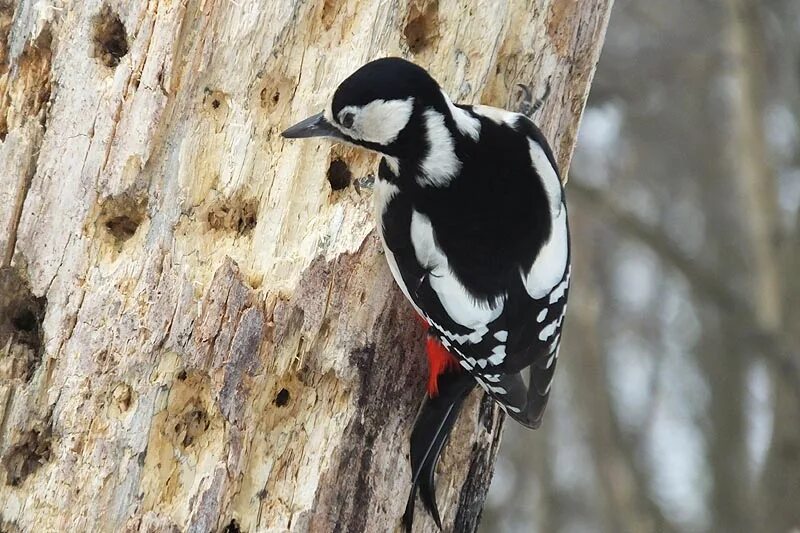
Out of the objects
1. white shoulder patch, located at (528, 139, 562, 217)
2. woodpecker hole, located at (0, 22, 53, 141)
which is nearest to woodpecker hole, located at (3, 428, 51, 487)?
woodpecker hole, located at (0, 22, 53, 141)

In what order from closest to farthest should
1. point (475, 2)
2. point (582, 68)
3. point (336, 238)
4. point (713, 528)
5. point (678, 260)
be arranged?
point (336, 238), point (475, 2), point (582, 68), point (678, 260), point (713, 528)

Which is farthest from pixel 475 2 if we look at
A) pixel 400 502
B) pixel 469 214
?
pixel 400 502

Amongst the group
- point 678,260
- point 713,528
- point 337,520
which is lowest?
point 713,528

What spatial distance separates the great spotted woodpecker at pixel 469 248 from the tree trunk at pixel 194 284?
0.07 metres

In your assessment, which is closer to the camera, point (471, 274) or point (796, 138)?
point (471, 274)

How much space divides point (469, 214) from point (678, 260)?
7.38 ft

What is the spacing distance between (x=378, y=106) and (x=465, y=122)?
26cm

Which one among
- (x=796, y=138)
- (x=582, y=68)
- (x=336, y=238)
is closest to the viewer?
(x=336, y=238)

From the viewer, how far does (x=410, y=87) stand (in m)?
2.00

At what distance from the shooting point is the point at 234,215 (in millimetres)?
2107

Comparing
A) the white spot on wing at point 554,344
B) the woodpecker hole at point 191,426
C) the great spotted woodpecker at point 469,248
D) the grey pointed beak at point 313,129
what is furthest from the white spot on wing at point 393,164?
the woodpecker hole at point 191,426

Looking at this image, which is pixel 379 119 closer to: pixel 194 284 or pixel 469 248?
pixel 469 248

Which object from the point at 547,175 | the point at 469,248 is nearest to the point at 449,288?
the point at 469,248

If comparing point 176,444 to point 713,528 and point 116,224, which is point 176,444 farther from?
point 713,528
